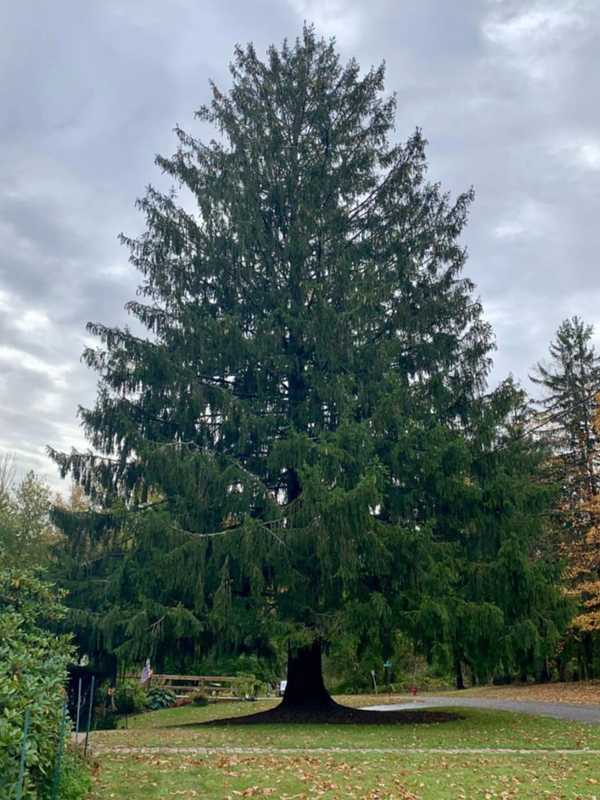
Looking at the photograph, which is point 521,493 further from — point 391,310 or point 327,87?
point 327,87

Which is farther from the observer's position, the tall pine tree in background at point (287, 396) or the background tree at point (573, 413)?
the background tree at point (573, 413)

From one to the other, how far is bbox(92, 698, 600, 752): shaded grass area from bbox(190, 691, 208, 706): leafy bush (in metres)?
9.30

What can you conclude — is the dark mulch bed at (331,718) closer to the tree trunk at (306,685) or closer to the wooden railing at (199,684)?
the tree trunk at (306,685)

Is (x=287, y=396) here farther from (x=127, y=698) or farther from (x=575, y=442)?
(x=575, y=442)

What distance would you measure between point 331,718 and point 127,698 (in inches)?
354

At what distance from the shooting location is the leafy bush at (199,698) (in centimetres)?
2175

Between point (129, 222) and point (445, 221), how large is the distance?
772 centimetres

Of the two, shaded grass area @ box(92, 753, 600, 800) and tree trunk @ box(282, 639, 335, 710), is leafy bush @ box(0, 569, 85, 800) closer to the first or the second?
shaded grass area @ box(92, 753, 600, 800)

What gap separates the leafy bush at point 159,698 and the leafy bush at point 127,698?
92cm

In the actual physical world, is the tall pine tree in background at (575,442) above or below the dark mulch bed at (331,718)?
above

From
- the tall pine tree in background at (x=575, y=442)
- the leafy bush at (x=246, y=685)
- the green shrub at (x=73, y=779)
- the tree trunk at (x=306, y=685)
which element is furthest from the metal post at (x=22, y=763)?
the tall pine tree in background at (x=575, y=442)

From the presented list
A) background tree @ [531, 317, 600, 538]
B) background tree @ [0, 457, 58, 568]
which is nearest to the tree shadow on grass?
background tree @ [531, 317, 600, 538]

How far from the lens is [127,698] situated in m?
19.4

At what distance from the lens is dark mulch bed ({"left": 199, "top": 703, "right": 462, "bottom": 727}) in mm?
12695
